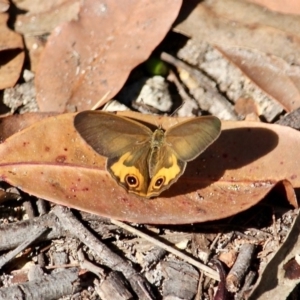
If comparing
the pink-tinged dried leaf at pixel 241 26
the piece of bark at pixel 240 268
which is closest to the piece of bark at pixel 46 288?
the piece of bark at pixel 240 268

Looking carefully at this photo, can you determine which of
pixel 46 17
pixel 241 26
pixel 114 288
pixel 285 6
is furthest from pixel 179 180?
pixel 46 17

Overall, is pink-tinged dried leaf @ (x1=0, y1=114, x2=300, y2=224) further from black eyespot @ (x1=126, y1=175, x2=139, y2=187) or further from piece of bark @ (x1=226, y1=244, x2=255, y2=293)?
piece of bark @ (x1=226, y1=244, x2=255, y2=293)

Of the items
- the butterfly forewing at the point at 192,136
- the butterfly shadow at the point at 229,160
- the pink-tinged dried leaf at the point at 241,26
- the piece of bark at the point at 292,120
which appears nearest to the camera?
the butterfly forewing at the point at 192,136

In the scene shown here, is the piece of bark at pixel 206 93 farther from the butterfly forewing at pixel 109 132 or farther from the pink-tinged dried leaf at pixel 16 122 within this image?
the pink-tinged dried leaf at pixel 16 122

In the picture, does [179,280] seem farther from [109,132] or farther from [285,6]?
[285,6]

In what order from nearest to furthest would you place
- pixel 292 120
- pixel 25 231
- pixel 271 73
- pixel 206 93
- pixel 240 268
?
1. pixel 240 268
2. pixel 25 231
3. pixel 292 120
4. pixel 271 73
5. pixel 206 93

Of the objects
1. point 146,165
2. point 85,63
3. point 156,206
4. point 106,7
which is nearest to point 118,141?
point 146,165
